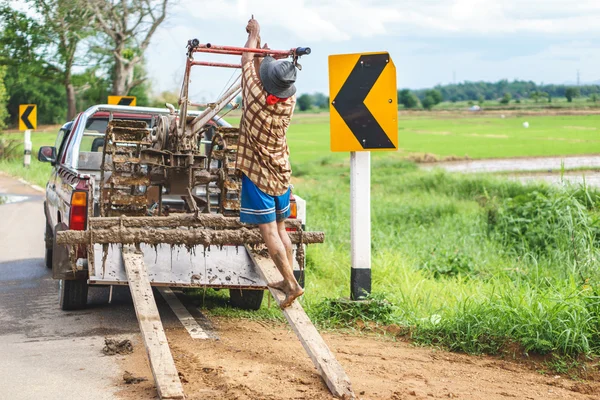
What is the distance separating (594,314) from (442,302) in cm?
178

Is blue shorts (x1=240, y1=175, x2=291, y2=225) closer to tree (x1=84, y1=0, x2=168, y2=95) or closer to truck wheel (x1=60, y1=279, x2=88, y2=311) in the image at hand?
truck wheel (x1=60, y1=279, x2=88, y2=311)

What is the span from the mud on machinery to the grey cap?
0.24m

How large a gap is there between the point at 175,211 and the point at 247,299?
3.61ft

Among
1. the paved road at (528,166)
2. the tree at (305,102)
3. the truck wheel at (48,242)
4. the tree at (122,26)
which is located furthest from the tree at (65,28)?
the tree at (305,102)

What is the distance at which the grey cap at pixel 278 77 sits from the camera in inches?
221

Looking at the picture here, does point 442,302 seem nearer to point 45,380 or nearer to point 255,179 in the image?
point 255,179

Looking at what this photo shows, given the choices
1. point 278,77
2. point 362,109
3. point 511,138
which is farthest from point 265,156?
point 511,138

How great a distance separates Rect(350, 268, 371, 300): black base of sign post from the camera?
22.7ft

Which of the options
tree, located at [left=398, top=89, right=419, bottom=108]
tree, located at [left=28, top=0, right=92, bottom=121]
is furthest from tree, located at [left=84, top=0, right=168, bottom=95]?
tree, located at [left=398, top=89, right=419, bottom=108]

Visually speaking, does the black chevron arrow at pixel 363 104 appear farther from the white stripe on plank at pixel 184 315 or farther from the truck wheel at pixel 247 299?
the white stripe on plank at pixel 184 315

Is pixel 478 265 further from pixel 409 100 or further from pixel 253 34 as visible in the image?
pixel 409 100

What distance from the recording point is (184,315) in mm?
7285

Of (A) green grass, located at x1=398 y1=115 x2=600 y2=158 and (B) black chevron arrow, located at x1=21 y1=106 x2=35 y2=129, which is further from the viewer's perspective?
(A) green grass, located at x1=398 y1=115 x2=600 y2=158

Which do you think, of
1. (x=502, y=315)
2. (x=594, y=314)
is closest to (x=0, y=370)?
(x=502, y=315)
